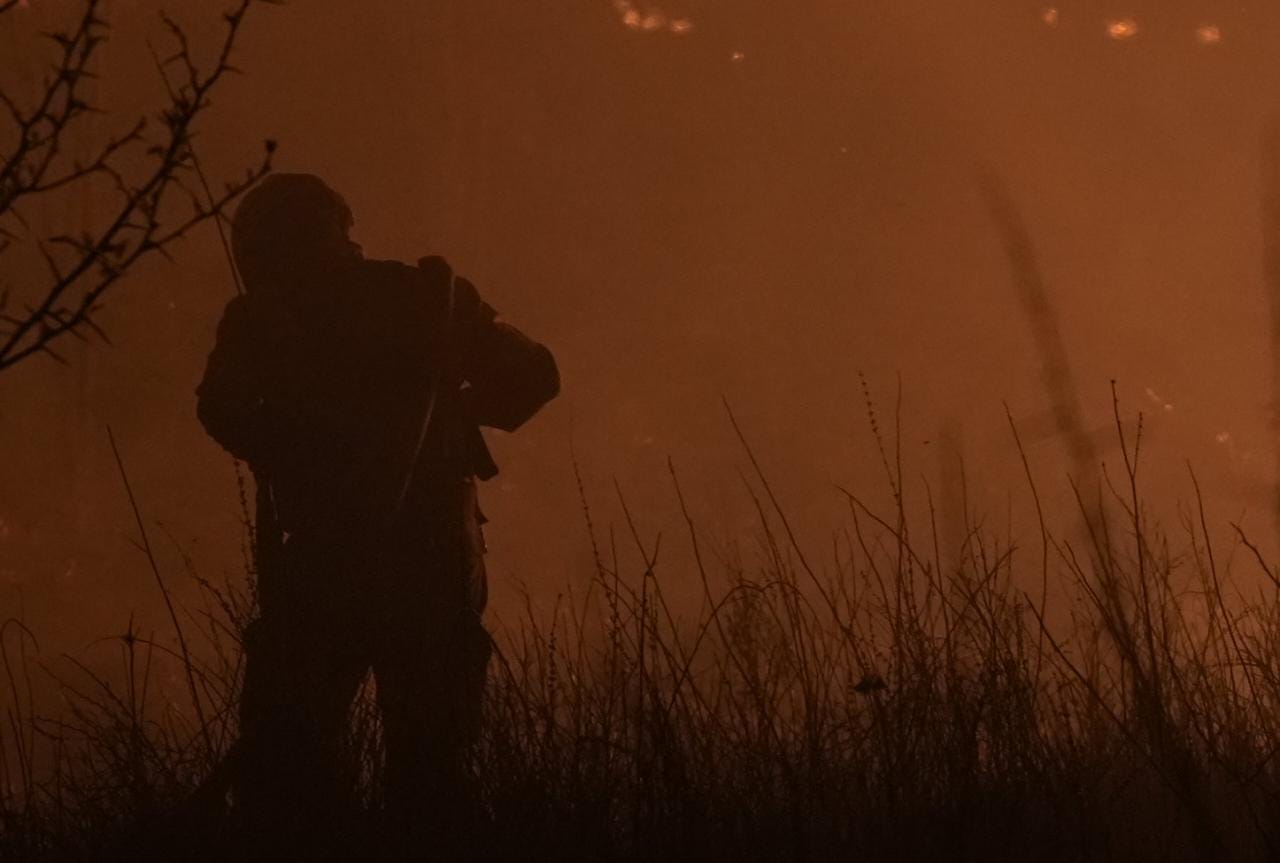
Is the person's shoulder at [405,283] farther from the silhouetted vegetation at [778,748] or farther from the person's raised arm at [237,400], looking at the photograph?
the silhouetted vegetation at [778,748]

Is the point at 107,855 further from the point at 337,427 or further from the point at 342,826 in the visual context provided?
the point at 337,427

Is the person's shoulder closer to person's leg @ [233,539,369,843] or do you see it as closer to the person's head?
the person's head

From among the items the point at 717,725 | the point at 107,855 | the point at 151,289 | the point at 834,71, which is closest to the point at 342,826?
the point at 107,855

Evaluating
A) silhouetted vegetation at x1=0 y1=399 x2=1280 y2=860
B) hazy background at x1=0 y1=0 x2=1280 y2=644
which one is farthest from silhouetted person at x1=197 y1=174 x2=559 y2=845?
hazy background at x1=0 y1=0 x2=1280 y2=644

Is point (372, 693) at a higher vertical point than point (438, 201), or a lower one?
lower

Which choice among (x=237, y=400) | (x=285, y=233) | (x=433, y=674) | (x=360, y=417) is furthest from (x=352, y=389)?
(x=433, y=674)

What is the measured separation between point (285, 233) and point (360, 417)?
374mm

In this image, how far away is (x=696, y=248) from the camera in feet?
204

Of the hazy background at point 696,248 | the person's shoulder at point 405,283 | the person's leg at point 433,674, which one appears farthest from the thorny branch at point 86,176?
the hazy background at point 696,248

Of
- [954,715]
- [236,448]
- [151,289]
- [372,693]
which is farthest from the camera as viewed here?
[151,289]

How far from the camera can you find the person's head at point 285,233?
247cm

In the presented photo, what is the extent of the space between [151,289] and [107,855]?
147 feet

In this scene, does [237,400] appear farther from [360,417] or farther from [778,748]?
[778,748]

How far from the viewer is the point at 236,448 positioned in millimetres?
2381
